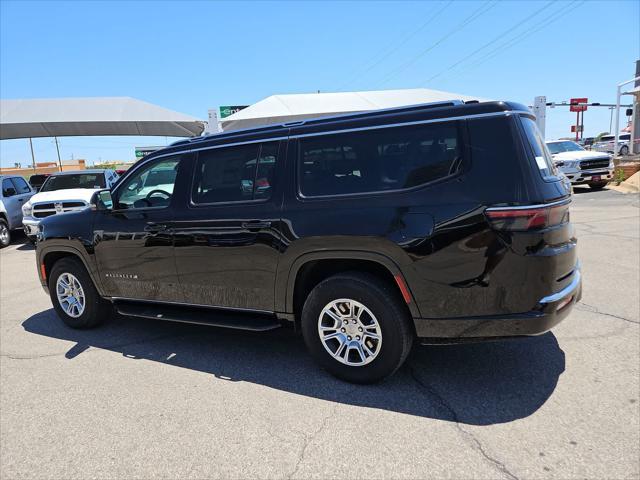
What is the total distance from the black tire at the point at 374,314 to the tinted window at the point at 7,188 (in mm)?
12313

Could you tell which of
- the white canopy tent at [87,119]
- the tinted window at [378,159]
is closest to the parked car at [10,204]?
the white canopy tent at [87,119]

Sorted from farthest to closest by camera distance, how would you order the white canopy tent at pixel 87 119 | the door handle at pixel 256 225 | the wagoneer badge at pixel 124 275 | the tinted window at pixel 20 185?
1. the white canopy tent at pixel 87 119
2. the tinted window at pixel 20 185
3. the wagoneer badge at pixel 124 275
4. the door handle at pixel 256 225

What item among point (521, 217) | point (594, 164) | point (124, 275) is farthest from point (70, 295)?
point (594, 164)

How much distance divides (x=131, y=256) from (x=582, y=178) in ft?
56.2

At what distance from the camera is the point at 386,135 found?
10.7ft

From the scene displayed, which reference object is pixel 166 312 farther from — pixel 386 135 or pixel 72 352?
pixel 386 135

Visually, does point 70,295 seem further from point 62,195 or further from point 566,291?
point 62,195

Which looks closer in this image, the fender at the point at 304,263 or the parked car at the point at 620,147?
Answer: the fender at the point at 304,263

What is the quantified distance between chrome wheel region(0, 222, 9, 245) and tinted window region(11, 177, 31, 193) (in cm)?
163

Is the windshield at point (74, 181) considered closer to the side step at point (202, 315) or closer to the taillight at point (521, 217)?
the side step at point (202, 315)

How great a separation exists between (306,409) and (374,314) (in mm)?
834

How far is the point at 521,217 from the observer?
279cm

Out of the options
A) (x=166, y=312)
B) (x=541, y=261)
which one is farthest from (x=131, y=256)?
(x=541, y=261)

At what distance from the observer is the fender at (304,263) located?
124 inches
